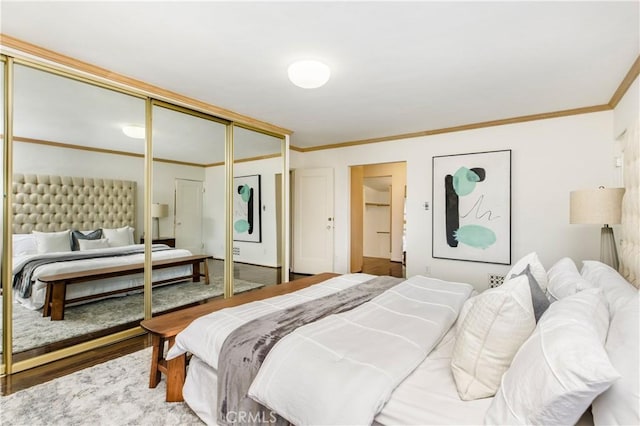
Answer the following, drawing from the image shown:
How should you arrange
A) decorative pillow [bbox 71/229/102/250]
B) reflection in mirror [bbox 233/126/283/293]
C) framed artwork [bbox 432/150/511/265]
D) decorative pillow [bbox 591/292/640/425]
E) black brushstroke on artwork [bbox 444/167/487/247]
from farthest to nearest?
black brushstroke on artwork [bbox 444/167/487/247] → reflection in mirror [bbox 233/126/283/293] → framed artwork [bbox 432/150/511/265] → decorative pillow [bbox 71/229/102/250] → decorative pillow [bbox 591/292/640/425]

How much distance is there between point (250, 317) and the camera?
1810 millimetres

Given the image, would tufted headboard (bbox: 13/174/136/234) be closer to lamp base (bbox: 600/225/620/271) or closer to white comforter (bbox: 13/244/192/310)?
white comforter (bbox: 13/244/192/310)

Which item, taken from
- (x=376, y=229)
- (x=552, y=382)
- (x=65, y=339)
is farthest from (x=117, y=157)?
(x=376, y=229)

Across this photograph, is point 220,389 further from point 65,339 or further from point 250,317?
point 65,339

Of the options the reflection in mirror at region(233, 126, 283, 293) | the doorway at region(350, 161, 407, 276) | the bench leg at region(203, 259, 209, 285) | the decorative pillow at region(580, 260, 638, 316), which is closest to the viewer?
the decorative pillow at region(580, 260, 638, 316)

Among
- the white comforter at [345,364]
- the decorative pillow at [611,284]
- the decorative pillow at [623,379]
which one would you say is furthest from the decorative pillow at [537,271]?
the decorative pillow at [623,379]

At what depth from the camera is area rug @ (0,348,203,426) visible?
5.64 ft

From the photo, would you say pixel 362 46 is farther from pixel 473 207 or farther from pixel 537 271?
pixel 473 207

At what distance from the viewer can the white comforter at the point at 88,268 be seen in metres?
2.41

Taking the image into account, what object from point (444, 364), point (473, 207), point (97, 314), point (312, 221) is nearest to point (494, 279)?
point (473, 207)

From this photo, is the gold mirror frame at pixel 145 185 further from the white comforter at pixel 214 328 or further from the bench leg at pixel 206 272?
the white comforter at pixel 214 328

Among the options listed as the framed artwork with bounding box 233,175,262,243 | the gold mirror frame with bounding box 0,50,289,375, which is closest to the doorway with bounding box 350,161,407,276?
the framed artwork with bounding box 233,175,262,243

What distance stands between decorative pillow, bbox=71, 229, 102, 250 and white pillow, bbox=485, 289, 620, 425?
316cm

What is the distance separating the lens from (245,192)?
13.8ft
